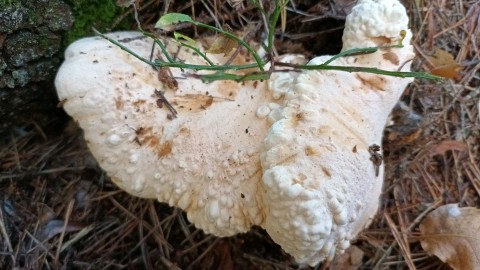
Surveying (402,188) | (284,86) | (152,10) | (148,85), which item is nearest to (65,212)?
(148,85)

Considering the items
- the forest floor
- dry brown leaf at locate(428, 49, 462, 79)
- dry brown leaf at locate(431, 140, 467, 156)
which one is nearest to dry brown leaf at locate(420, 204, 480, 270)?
the forest floor

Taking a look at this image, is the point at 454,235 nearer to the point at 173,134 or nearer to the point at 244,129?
the point at 244,129

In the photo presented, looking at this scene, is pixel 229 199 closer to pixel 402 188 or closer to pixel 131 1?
pixel 131 1

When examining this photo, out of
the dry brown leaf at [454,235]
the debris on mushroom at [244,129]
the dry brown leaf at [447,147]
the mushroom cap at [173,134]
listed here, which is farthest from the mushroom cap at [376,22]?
the dry brown leaf at [454,235]

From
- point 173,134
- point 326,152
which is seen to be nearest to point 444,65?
point 326,152

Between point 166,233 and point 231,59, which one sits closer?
point 231,59

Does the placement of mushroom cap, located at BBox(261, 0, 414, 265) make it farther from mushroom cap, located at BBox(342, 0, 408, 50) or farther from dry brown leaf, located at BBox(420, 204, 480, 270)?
dry brown leaf, located at BBox(420, 204, 480, 270)

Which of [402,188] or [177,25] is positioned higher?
[177,25]

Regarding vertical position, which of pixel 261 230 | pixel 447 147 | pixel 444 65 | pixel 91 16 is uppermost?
pixel 91 16
